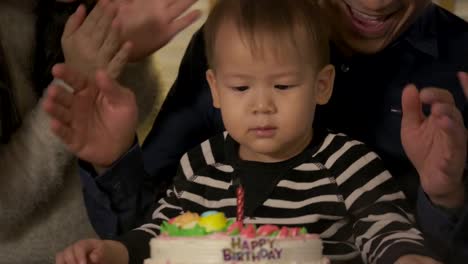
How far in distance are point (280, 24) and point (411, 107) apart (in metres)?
0.16

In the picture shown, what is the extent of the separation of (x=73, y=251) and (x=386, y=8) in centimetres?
45

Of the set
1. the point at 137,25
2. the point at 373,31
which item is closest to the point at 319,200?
the point at 373,31

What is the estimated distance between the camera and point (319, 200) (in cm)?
84

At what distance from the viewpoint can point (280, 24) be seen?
2.71 ft

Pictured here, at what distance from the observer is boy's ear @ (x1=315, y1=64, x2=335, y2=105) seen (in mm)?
871

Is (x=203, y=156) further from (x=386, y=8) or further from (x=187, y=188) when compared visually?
(x=386, y=8)

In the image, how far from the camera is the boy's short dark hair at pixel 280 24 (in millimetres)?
822

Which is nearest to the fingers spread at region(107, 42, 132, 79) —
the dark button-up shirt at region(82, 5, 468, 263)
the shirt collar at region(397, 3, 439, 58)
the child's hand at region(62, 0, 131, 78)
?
the child's hand at region(62, 0, 131, 78)

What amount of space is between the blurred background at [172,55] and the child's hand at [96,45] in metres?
0.14

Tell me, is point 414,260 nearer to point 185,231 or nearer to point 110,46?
point 185,231

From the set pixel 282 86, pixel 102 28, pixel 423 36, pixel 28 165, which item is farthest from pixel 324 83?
pixel 28 165

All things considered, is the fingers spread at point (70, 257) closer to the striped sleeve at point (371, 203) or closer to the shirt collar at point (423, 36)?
the striped sleeve at point (371, 203)

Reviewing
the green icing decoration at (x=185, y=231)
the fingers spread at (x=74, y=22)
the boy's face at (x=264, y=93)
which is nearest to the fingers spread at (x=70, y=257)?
the green icing decoration at (x=185, y=231)

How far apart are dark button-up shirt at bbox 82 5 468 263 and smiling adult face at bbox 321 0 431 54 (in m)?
0.02
